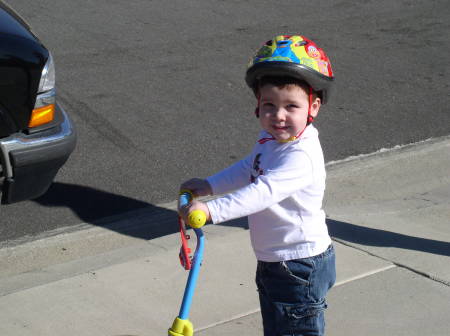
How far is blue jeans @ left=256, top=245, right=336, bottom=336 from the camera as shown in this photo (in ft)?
9.21

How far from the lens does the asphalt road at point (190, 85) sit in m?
5.82

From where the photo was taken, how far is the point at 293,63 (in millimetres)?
2617

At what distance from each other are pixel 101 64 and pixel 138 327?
5285 millimetres

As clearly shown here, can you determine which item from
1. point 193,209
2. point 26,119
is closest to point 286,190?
point 193,209

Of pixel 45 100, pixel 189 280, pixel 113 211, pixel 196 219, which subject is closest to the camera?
pixel 196 219

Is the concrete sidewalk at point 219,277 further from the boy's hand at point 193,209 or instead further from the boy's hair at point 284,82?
the boy's hair at point 284,82

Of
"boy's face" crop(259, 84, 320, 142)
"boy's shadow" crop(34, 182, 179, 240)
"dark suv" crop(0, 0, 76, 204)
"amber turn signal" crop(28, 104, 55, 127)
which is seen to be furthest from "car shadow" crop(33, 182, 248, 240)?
"boy's face" crop(259, 84, 320, 142)

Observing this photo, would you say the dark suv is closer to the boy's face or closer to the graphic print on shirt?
the graphic print on shirt

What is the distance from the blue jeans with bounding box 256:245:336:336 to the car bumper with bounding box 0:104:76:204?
76.1 inches

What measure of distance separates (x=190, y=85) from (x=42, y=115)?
142 inches

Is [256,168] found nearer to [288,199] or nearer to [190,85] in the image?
[288,199]

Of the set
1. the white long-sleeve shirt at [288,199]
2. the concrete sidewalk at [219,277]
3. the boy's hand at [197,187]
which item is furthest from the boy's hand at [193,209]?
the concrete sidewalk at [219,277]

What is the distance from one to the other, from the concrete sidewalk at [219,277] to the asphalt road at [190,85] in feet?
1.44

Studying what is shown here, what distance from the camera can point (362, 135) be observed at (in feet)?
22.8
